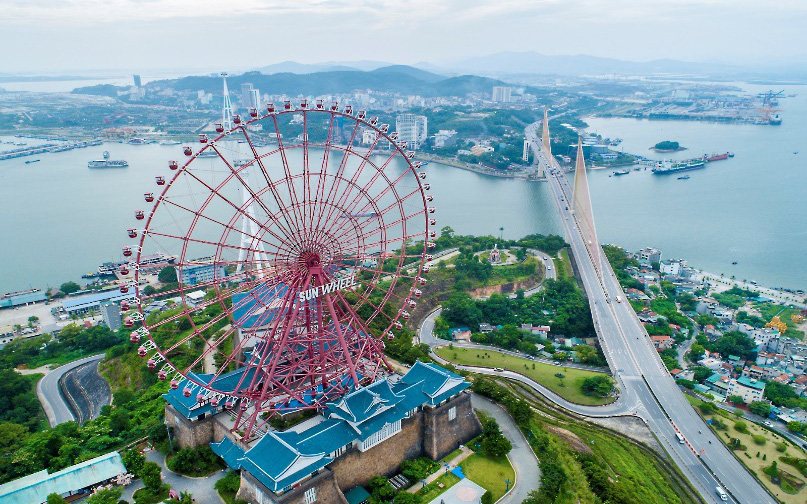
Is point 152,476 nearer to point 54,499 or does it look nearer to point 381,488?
point 54,499

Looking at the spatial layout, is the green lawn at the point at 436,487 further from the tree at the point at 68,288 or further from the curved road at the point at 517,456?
the tree at the point at 68,288

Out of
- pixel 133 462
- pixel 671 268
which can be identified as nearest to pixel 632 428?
pixel 133 462

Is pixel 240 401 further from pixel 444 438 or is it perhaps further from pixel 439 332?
pixel 439 332

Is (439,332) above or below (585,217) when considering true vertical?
below

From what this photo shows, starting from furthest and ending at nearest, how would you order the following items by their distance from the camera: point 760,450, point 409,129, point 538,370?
point 409,129 → point 538,370 → point 760,450

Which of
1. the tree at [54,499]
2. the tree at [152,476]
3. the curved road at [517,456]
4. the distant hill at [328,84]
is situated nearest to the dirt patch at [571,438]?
the curved road at [517,456]

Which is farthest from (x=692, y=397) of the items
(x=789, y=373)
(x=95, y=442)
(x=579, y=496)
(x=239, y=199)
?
(x=239, y=199)
